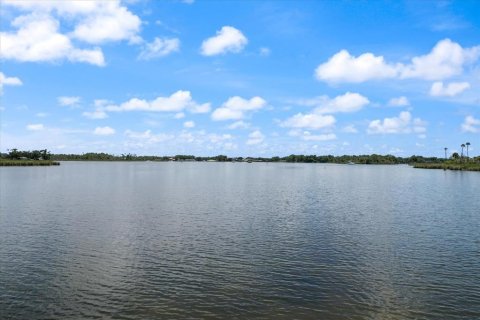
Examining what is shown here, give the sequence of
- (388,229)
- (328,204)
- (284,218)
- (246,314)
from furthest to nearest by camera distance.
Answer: (328,204) → (284,218) → (388,229) → (246,314)

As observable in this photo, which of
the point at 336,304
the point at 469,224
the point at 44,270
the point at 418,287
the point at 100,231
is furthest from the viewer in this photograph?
the point at 469,224

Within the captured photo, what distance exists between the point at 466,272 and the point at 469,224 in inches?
813

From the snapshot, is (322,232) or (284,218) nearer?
(322,232)

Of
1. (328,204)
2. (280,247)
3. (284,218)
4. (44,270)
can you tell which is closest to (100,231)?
(44,270)

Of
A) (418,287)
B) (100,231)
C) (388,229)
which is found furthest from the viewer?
(388,229)

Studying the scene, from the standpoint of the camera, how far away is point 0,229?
38.6 meters

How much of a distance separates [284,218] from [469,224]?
2013 centimetres

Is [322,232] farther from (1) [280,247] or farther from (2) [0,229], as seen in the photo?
(2) [0,229]

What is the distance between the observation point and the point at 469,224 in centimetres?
4372

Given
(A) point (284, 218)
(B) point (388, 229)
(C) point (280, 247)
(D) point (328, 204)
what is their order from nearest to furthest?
1. (C) point (280, 247)
2. (B) point (388, 229)
3. (A) point (284, 218)
4. (D) point (328, 204)

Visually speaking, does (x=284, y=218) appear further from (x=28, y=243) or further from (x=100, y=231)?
(x=28, y=243)

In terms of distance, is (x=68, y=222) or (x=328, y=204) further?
(x=328, y=204)

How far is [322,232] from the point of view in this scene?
1517 inches

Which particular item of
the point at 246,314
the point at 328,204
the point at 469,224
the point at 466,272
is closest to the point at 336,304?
the point at 246,314
